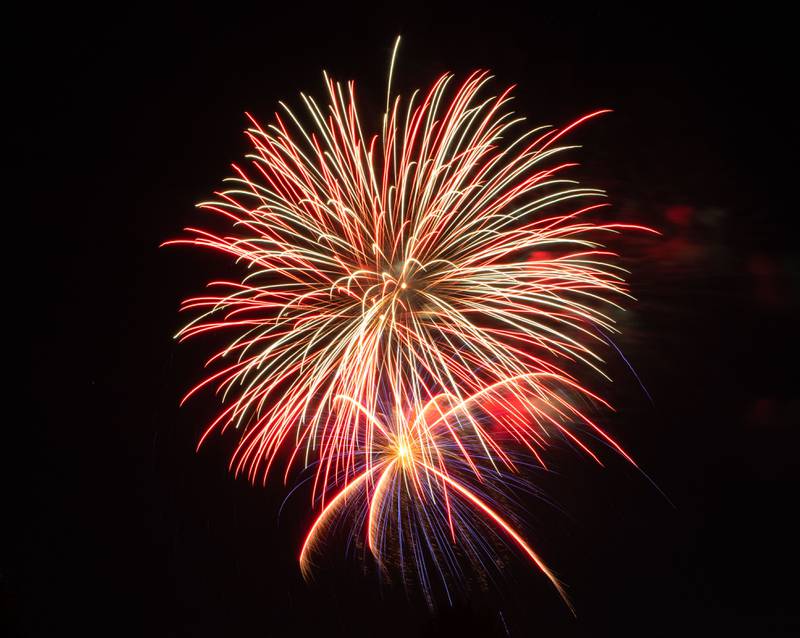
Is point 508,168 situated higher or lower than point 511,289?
higher

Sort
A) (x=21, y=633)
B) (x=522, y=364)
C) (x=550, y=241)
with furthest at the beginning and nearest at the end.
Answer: (x=21, y=633)
(x=522, y=364)
(x=550, y=241)

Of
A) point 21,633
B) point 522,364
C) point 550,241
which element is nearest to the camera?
point 550,241

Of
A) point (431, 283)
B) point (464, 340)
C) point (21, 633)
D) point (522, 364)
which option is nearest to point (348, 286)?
point (431, 283)

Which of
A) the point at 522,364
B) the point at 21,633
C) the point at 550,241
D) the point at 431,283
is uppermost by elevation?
the point at 550,241

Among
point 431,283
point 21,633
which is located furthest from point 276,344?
point 21,633

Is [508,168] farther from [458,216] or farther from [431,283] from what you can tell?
[431,283]

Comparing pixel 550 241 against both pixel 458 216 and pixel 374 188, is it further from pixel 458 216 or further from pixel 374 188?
pixel 374 188

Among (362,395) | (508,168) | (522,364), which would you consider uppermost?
(508,168)

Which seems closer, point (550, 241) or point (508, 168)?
point (550, 241)

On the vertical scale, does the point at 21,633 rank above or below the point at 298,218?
below
